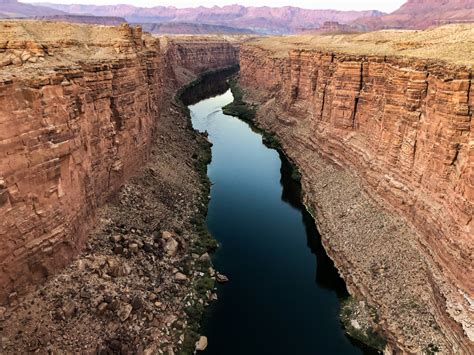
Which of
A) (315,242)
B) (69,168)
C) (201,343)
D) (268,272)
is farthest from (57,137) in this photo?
(315,242)

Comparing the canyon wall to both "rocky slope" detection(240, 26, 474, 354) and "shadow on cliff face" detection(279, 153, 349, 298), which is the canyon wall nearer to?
"shadow on cliff face" detection(279, 153, 349, 298)

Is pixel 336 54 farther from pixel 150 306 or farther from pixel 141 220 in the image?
pixel 150 306

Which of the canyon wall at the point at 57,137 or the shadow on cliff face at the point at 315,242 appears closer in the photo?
the canyon wall at the point at 57,137

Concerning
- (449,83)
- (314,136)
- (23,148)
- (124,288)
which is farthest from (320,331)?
(314,136)

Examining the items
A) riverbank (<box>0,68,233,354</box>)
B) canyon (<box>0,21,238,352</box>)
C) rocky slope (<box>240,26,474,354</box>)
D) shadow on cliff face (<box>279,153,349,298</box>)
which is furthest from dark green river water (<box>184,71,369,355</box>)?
canyon (<box>0,21,238,352</box>)

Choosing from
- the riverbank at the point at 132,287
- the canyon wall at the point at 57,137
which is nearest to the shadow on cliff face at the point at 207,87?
the canyon wall at the point at 57,137

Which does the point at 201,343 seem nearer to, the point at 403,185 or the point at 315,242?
the point at 315,242

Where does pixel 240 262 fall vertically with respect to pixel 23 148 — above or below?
below

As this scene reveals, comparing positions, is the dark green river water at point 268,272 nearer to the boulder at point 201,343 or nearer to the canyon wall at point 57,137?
the boulder at point 201,343
